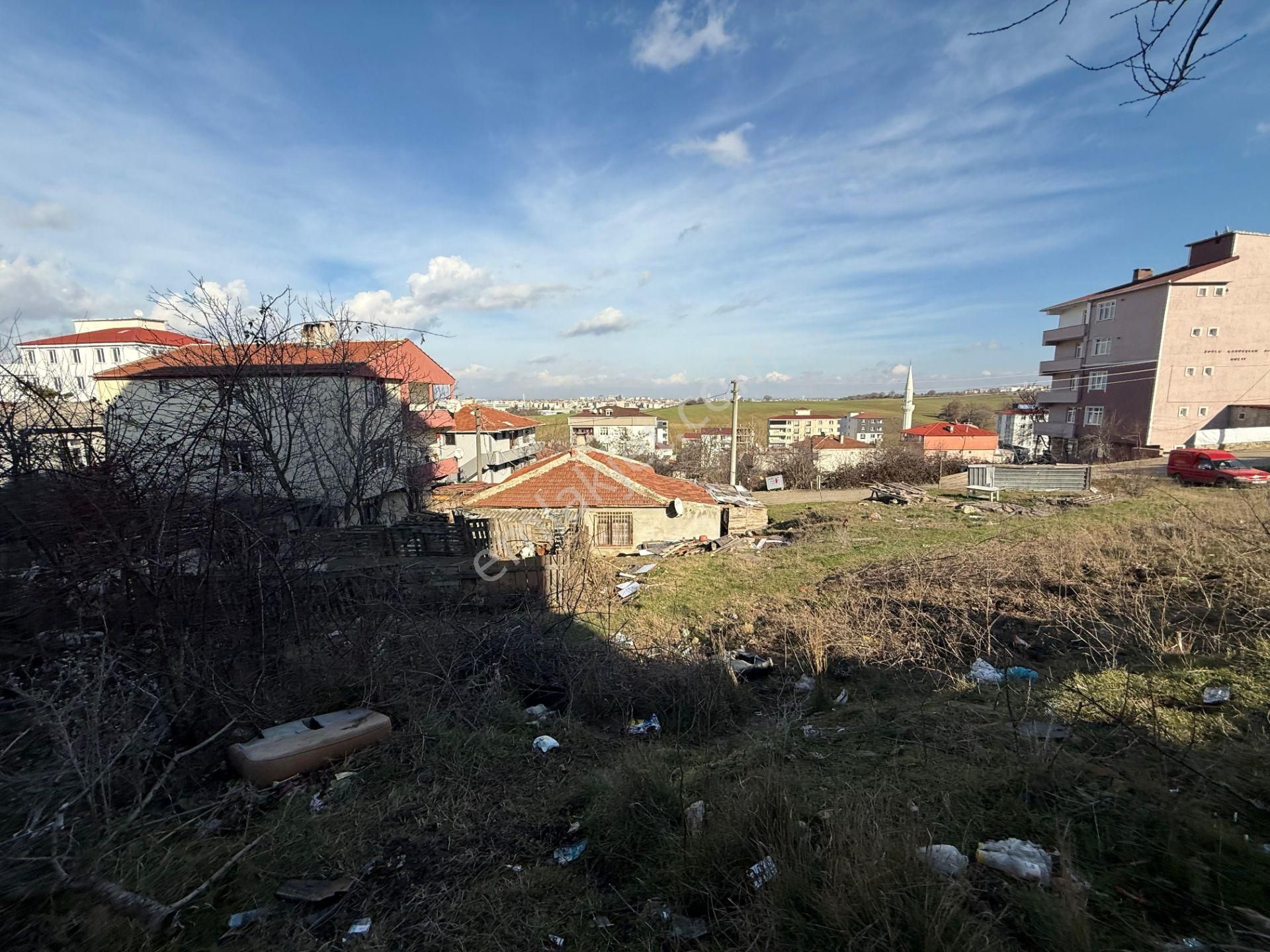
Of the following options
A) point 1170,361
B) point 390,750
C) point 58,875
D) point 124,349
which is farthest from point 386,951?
point 1170,361

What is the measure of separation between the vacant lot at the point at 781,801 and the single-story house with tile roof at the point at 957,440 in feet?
89.2

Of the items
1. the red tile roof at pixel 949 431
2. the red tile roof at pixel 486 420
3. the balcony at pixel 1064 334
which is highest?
the balcony at pixel 1064 334

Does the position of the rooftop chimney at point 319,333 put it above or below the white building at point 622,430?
above

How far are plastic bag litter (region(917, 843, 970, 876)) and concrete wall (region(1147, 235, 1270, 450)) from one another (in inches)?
1452

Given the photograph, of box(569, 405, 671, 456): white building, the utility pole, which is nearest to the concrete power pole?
box(569, 405, 671, 456): white building

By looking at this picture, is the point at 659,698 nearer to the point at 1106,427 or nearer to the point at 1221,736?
the point at 1221,736

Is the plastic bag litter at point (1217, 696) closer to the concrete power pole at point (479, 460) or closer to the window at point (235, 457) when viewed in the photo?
the window at point (235, 457)

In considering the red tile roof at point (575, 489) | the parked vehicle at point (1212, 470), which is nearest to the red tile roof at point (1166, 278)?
the parked vehicle at point (1212, 470)

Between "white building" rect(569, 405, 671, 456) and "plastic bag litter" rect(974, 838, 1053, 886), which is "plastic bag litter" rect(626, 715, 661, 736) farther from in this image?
"white building" rect(569, 405, 671, 456)

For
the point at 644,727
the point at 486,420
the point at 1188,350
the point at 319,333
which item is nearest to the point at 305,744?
the point at 644,727

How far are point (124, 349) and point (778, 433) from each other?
4780 centimetres

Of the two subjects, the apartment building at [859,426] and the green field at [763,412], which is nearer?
the green field at [763,412]

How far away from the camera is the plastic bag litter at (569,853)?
2796mm

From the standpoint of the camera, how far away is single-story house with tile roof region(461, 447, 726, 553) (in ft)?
52.6
